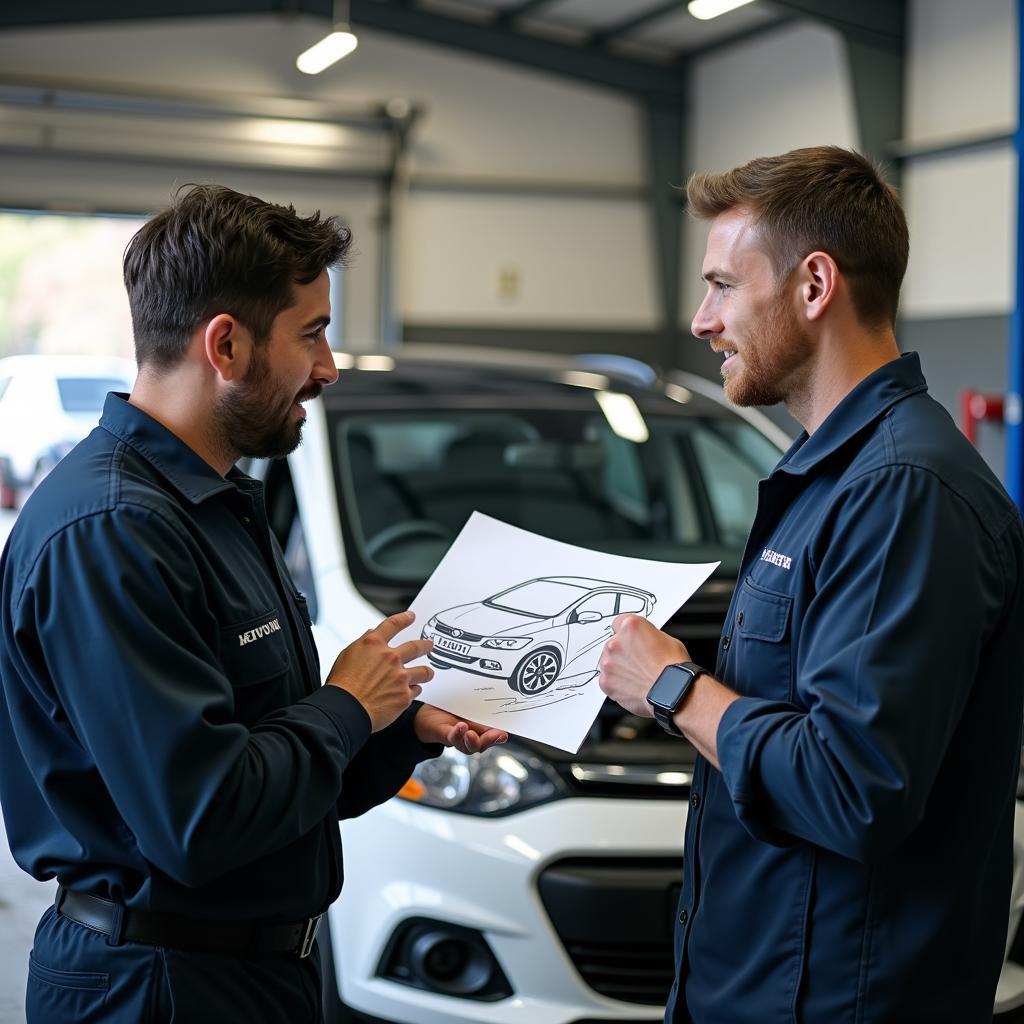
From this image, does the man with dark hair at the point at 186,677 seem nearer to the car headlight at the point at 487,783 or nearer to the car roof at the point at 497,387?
the car headlight at the point at 487,783

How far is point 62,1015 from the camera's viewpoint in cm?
144

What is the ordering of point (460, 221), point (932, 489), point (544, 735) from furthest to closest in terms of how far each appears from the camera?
point (460, 221), point (544, 735), point (932, 489)

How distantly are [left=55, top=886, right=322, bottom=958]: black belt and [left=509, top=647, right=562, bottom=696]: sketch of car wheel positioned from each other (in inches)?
17.2

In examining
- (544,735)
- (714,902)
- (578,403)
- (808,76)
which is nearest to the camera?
(714,902)

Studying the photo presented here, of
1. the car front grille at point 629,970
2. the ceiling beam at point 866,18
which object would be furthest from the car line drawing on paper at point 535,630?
the ceiling beam at point 866,18

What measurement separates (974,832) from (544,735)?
54 centimetres

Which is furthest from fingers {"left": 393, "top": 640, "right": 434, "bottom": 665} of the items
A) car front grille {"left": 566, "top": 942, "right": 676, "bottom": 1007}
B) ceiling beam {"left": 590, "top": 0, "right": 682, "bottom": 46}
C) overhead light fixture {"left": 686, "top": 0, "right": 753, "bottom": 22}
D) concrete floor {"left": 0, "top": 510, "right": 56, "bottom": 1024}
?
ceiling beam {"left": 590, "top": 0, "right": 682, "bottom": 46}

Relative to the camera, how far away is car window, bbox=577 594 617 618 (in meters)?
1.72

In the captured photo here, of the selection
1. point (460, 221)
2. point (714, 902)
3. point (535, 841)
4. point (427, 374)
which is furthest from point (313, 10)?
point (714, 902)

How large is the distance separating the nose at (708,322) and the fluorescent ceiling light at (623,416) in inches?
81.0

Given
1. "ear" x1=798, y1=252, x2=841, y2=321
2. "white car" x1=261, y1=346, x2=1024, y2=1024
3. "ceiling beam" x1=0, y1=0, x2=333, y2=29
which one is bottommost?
"white car" x1=261, y1=346, x2=1024, y2=1024

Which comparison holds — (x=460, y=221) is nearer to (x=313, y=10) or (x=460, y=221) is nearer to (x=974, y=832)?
(x=313, y=10)

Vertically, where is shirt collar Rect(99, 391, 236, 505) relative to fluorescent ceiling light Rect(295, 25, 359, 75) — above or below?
below

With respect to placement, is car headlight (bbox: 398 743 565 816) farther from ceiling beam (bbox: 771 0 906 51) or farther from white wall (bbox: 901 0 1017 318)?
ceiling beam (bbox: 771 0 906 51)
